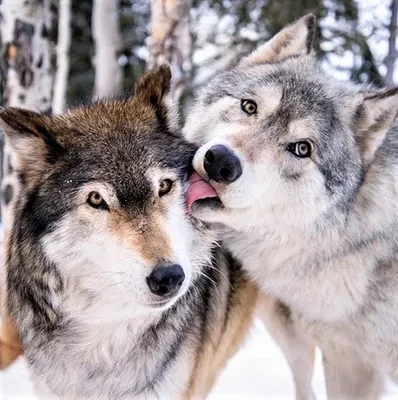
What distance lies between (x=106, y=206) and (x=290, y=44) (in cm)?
175

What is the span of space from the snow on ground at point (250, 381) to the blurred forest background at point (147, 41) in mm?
2028

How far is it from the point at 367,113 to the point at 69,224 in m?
1.68

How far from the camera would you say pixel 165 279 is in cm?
214

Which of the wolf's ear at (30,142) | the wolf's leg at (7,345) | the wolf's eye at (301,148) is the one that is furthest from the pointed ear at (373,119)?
the wolf's leg at (7,345)

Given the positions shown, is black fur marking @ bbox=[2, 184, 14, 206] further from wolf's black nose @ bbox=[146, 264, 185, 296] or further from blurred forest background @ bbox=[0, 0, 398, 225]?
wolf's black nose @ bbox=[146, 264, 185, 296]

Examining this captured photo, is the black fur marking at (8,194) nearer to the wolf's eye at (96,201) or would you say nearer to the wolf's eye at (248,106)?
the wolf's eye at (248,106)

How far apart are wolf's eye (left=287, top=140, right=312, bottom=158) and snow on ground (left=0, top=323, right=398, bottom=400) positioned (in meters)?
1.32

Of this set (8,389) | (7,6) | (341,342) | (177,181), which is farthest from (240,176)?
(7,6)

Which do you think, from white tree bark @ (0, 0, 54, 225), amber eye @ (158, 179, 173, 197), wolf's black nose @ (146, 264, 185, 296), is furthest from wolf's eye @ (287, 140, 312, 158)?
white tree bark @ (0, 0, 54, 225)

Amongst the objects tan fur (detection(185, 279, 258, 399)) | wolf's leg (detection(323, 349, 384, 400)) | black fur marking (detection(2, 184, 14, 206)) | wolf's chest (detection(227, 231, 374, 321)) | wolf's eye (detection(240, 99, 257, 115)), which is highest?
wolf's eye (detection(240, 99, 257, 115))

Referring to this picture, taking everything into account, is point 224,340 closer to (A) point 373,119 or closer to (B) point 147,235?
(B) point 147,235

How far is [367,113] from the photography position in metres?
2.95

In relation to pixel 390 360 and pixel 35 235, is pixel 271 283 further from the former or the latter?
pixel 35 235

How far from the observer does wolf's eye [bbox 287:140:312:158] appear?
2.76 m
